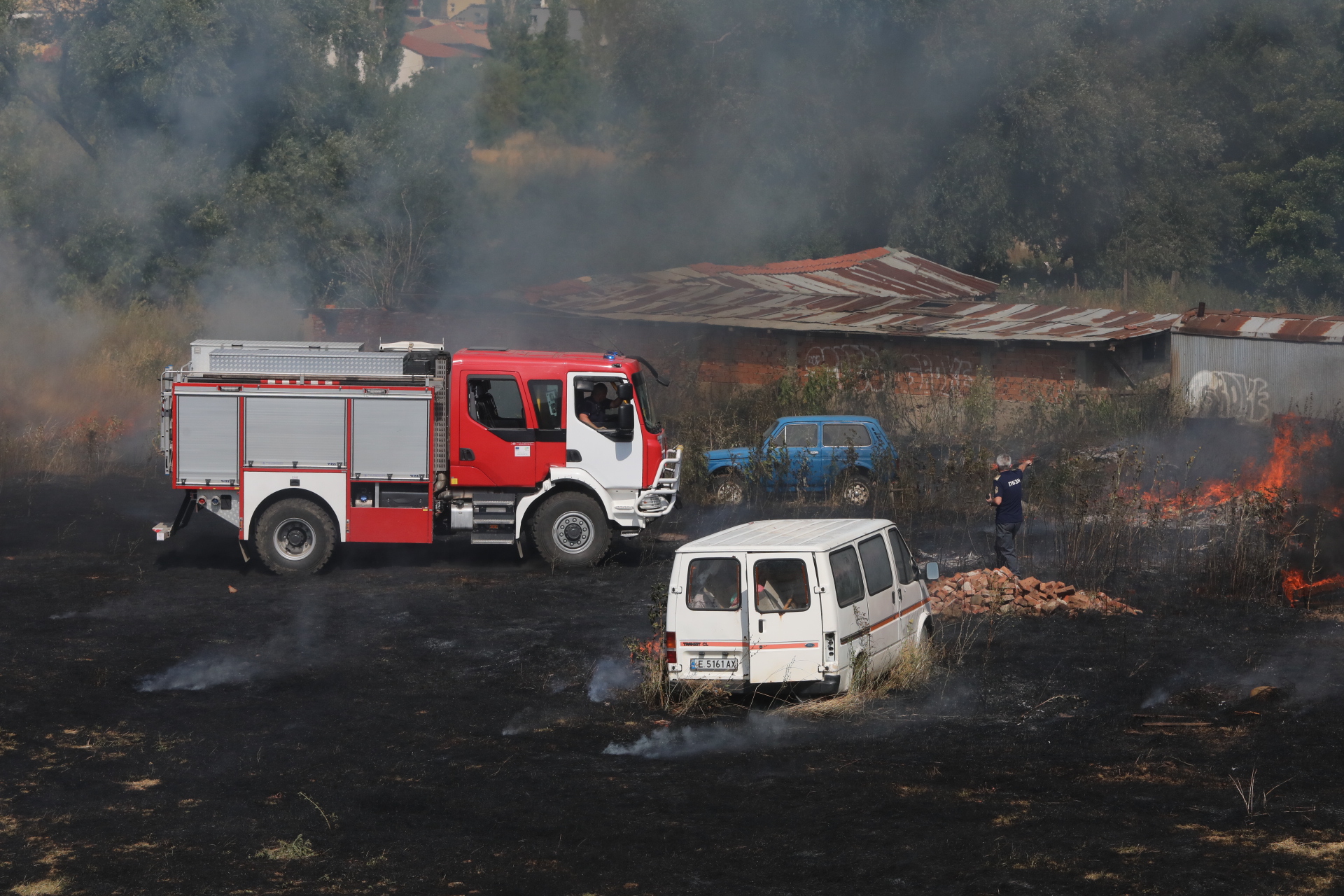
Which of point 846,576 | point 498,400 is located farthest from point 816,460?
point 846,576

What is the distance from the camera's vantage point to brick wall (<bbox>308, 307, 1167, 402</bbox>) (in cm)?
2528

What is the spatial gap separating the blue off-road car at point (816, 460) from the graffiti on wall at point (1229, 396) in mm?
7873

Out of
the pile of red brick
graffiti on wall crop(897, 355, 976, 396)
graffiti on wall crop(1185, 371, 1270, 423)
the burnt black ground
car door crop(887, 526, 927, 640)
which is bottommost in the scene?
the burnt black ground

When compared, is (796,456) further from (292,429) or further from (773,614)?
(773,614)

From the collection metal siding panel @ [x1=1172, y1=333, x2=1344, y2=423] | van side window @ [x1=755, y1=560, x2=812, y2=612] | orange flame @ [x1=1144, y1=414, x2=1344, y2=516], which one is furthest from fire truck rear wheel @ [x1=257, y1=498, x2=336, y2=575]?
metal siding panel @ [x1=1172, y1=333, x2=1344, y2=423]

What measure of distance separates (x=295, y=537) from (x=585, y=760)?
25.3 feet

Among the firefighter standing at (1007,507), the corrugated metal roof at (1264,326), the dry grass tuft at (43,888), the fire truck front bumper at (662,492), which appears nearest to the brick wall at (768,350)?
the corrugated metal roof at (1264,326)

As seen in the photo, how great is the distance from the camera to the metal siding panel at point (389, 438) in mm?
15664

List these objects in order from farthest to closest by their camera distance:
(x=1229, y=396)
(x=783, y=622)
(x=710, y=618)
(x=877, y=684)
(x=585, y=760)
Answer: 1. (x=1229, y=396)
2. (x=877, y=684)
3. (x=710, y=618)
4. (x=783, y=622)
5. (x=585, y=760)

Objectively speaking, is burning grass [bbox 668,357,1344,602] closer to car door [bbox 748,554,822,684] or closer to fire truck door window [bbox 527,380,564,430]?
fire truck door window [bbox 527,380,564,430]

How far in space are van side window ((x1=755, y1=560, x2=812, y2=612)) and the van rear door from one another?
0.55ft

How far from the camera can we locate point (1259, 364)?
24.2m

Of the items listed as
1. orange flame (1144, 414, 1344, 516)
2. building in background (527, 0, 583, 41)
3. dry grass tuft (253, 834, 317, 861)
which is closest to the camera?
dry grass tuft (253, 834, 317, 861)

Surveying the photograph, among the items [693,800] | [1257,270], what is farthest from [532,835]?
[1257,270]
